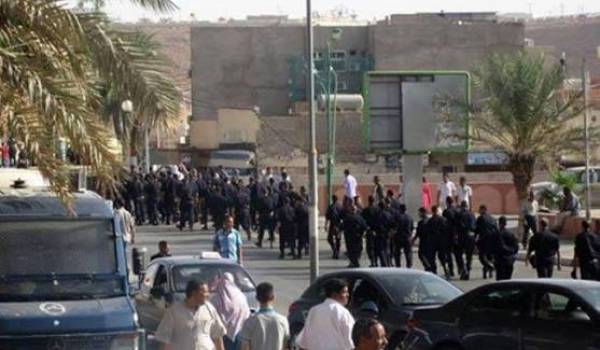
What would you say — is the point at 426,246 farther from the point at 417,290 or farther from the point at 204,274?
the point at 417,290

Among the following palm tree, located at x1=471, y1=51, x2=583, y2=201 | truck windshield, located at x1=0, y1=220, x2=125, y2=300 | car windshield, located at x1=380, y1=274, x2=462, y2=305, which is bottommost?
car windshield, located at x1=380, y1=274, x2=462, y2=305

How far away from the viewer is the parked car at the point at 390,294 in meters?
17.8

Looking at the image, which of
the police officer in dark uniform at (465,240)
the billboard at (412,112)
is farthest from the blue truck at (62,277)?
the billboard at (412,112)

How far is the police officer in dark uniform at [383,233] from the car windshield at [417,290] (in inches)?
526

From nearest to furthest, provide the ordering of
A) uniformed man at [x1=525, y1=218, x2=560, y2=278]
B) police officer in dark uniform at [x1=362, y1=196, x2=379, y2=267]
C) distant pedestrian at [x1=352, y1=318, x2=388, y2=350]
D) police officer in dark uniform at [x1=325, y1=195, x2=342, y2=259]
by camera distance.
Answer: distant pedestrian at [x1=352, y1=318, x2=388, y2=350] → uniformed man at [x1=525, y1=218, x2=560, y2=278] → police officer in dark uniform at [x1=362, y1=196, x2=379, y2=267] → police officer in dark uniform at [x1=325, y1=195, x2=342, y2=259]

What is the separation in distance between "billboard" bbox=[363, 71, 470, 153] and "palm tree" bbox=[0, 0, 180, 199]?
26728 millimetres

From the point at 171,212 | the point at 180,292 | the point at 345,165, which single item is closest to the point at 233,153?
the point at 345,165

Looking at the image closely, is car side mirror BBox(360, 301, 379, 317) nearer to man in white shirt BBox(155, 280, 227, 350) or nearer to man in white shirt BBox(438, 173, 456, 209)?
man in white shirt BBox(155, 280, 227, 350)

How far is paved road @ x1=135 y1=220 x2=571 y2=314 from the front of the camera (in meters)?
29.5

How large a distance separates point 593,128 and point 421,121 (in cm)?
461

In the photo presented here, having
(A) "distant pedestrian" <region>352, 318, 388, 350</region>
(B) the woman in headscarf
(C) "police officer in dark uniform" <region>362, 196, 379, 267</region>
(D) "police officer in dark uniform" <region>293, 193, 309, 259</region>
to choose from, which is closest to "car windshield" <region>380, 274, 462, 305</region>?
(B) the woman in headscarf

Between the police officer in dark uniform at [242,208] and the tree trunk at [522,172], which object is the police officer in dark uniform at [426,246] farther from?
the police officer in dark uniform at [242,208]

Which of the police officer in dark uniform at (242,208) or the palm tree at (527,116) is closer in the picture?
the palm tree at (527,116)

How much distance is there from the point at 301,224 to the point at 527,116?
22.9ft
